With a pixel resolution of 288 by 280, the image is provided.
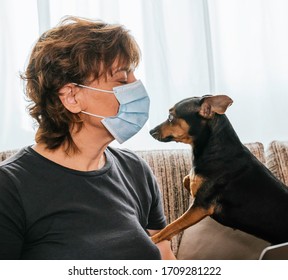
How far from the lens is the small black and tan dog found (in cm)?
131

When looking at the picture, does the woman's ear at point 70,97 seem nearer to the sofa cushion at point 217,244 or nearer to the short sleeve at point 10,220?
the short sleeve at point 10,220

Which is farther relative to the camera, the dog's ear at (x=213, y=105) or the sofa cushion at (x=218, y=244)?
the sofa cushion at (x=218, y=244)

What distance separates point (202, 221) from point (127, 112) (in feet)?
1.85

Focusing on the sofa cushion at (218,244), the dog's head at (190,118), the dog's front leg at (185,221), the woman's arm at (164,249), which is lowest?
the sofa cushion at (218,244)

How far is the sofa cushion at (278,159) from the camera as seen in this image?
1.86 m

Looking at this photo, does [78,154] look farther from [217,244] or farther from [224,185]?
[217,244]

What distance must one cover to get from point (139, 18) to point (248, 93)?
543 mm

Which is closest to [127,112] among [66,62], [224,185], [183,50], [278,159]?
[66,62]

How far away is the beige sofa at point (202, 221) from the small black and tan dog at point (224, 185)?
0.24m

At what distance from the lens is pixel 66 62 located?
1216 millimetres

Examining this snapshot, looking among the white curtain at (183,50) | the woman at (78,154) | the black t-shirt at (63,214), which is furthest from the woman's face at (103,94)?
the white curtain at (183,50)

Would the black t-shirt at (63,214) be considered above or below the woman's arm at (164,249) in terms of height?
above
